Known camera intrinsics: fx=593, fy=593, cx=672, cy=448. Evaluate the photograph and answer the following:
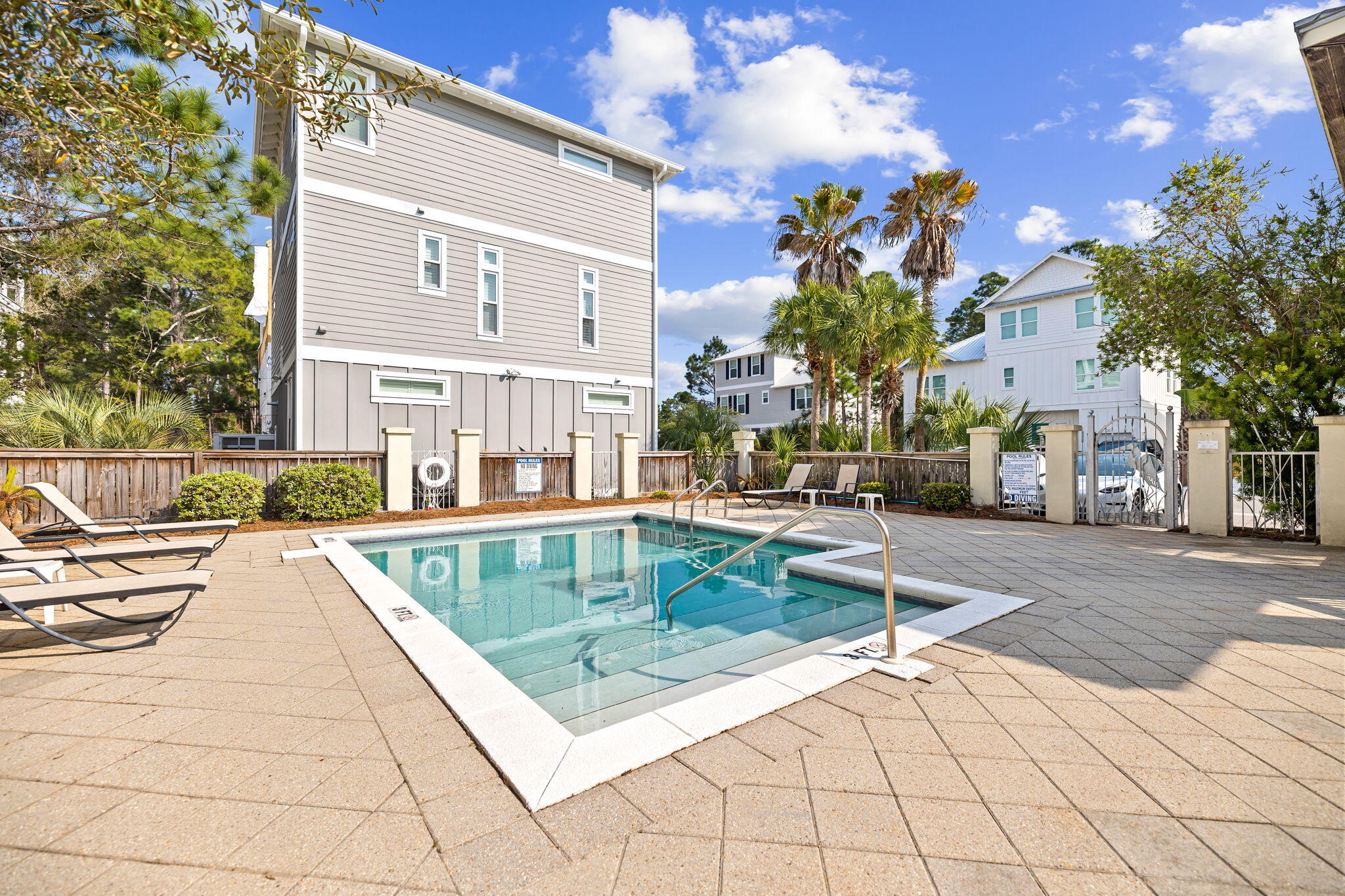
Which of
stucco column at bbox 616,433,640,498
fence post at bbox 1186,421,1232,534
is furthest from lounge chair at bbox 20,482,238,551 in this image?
fence post at bbox 1186,421,1232,534

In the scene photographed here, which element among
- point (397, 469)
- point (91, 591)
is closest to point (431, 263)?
point (397, 469)

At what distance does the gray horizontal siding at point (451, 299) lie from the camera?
38.9 feet

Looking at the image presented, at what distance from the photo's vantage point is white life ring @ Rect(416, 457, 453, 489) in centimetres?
1186

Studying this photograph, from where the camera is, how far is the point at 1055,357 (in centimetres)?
2456

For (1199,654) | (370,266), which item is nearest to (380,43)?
(370,266)

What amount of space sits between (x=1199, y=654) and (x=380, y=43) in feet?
50.3

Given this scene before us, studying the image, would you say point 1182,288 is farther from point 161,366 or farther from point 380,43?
point 161,366

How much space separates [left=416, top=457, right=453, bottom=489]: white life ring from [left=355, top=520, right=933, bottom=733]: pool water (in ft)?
9.26

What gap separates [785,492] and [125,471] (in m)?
11.7

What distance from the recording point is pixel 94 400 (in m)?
10.8

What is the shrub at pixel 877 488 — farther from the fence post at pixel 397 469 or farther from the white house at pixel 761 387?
the white house at pixel 761 387

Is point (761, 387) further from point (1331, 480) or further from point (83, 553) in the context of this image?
point (83, 553)

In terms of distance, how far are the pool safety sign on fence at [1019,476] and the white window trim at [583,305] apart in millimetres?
9742

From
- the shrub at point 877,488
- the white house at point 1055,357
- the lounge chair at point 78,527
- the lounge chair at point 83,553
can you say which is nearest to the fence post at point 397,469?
the lounge chair at point 78,527
